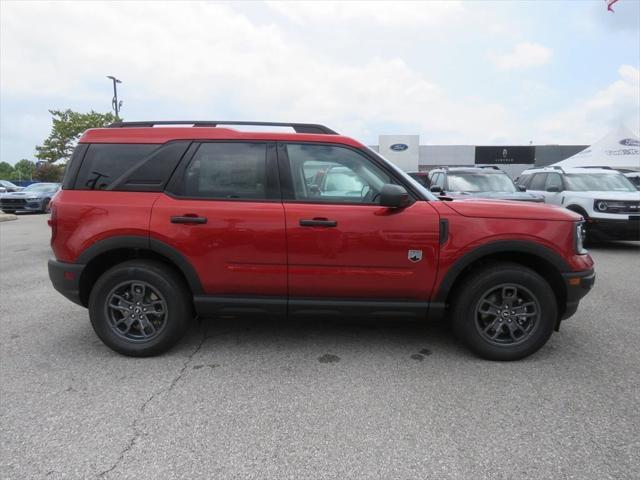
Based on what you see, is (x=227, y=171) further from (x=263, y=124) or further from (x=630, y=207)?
(x=630, y=207)

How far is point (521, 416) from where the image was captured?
2.67 m

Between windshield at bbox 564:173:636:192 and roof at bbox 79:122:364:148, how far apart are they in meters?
8.54

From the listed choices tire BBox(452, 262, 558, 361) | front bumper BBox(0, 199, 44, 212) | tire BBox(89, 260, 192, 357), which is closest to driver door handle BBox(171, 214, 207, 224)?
tire BBox(89, 260, 192, 357)

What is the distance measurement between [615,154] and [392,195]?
2448 cm

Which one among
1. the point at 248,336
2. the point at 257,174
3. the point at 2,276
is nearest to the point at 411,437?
the point at 248,336

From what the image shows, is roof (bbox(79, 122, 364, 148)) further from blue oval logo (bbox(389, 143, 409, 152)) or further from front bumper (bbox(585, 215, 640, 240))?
blue oval logo (bbox(389, 143, 409, 152))

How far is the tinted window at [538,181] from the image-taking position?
428 inches

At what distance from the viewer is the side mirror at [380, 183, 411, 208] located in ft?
10.4

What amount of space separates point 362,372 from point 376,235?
107cm

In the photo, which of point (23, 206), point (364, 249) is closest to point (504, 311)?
point (364, 249)

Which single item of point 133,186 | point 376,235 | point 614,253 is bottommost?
point 614,253

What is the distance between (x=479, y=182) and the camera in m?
9.74

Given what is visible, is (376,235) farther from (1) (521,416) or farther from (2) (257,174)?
(1) (521,416)

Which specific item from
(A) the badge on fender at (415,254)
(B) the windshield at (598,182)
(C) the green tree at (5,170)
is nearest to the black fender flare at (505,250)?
(A) the badge on fender at (415,254)
